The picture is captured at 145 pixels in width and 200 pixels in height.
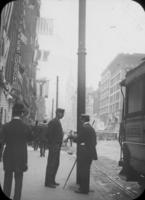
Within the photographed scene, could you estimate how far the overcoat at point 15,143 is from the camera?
6172 mm

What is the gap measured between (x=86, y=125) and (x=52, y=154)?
121cm

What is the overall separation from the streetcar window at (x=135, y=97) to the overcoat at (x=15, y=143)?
3.13 meters

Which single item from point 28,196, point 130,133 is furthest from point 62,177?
point 28,196

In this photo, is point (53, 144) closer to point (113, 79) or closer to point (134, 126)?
point (134, 126)

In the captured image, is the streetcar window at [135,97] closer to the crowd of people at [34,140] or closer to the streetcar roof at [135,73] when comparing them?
the streetcar roof at [135,73]

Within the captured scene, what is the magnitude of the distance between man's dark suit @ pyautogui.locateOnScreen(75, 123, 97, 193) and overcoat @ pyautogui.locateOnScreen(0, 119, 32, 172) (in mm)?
2108

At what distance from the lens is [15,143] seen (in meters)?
6.18

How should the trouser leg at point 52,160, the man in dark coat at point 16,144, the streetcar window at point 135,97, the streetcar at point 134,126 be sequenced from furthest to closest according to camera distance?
the trouser leg at point 52,160
the streetcar window at point 135,97
the streetcar at point 134,126
the man in dark coat at point 16,144

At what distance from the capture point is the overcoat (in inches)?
243

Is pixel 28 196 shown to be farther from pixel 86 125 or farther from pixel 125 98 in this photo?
pixel 125 98

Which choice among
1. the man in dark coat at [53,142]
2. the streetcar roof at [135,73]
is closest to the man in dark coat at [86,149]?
the man in dark coat at [53,142]

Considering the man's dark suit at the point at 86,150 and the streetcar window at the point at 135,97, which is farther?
the streetcar window at the point at 135,97

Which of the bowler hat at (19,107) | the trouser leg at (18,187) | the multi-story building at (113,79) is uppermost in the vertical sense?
the multi-story building at (113,79)

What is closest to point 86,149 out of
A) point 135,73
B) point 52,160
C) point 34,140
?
point 52,160
